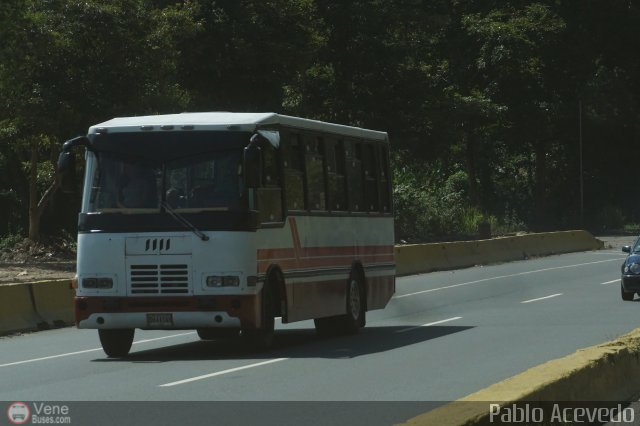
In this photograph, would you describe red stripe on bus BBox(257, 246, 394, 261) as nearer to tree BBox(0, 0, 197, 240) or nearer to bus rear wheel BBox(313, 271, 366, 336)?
bus rear wheel BBox(313, 271, 366, 336)

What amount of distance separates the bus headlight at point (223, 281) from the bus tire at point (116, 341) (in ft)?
5.26

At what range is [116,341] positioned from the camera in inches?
663

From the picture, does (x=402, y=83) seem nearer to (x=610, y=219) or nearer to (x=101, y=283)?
(x=610, y=219)

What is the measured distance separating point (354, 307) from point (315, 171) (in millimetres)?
2388

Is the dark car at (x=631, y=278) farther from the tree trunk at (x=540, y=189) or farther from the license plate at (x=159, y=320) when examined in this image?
the tree trunk at (x=540, y=189)

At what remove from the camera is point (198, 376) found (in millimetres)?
14062

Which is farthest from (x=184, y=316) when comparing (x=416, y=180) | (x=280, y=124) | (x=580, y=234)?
(x=416, y=180)

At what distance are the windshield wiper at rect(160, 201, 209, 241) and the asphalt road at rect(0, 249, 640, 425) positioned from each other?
1.48m

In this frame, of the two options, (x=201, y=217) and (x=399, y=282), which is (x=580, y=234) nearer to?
(x=399, y=282)

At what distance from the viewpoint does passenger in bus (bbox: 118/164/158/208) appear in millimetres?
16172

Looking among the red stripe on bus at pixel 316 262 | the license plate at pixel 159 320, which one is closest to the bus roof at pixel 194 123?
the red stripe on bus at pixel 316 262

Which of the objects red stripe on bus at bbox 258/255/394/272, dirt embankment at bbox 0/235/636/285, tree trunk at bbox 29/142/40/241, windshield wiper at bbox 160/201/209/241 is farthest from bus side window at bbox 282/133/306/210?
tree trunk at bbox 29/142/40/241

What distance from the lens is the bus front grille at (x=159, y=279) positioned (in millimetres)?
15930

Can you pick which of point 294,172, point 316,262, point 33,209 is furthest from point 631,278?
point 33,209
